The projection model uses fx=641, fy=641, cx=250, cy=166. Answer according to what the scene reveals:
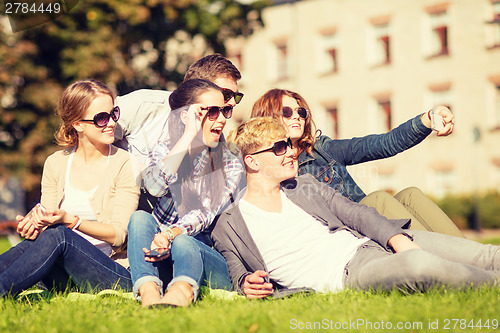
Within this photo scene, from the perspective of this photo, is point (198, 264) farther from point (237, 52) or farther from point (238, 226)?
point (237, 52)

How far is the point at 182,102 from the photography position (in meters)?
5.01

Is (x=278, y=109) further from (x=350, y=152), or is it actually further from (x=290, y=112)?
(x=350, y=152)

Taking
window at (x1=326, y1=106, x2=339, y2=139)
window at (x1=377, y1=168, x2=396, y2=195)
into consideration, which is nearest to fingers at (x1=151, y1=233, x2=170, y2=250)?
window at (x1=377, y1=168, x2=396, y2=195)

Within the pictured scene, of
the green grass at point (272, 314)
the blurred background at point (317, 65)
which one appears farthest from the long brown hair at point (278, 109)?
the blurred background at point (317, 65)

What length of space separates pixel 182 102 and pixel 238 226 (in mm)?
1151

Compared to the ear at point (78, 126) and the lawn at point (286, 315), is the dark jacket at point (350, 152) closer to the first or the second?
the lawn at point (286, 315)

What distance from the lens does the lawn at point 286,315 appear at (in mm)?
3178

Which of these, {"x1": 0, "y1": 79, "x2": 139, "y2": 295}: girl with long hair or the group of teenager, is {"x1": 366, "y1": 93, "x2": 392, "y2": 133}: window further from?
{"x1": 0, "y1": 79, "x2": 139, "y2": 295}: girl with long hair

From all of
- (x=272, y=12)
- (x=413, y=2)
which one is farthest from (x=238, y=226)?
(x=272, y=12)

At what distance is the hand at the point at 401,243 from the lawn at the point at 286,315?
1.14 ft

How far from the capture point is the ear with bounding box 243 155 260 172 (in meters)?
4.69

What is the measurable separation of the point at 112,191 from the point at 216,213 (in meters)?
0.83

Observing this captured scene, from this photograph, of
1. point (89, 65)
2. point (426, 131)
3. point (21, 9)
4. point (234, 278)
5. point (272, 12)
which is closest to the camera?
point (234, 278)

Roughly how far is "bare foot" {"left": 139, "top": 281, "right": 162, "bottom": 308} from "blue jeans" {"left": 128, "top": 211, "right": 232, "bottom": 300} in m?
0.04
